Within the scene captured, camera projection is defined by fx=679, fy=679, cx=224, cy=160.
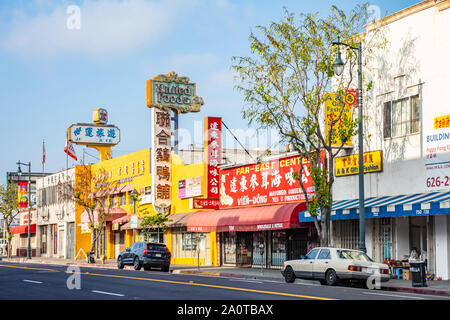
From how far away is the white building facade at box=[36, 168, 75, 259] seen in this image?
65.9 meters

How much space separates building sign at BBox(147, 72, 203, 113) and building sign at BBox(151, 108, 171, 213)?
3.66 ft

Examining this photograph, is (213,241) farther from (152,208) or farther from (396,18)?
(396,18)

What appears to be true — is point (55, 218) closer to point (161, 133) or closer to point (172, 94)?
point (172, 94)

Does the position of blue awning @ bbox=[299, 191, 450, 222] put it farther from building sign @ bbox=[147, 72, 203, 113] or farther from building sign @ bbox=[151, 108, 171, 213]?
building sign @ bbox=[147, 72, 203, 113]

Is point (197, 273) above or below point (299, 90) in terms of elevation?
below

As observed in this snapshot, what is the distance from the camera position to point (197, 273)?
34250 mm

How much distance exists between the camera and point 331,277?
2362 cm

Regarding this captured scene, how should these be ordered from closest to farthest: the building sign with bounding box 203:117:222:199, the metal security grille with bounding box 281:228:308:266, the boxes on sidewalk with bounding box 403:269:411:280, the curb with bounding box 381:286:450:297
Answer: the curb with bounding box 381:286:450:297 → the boxes on sidewalk with bounding box 403:269:411:280 → the metal security grille with bounding box 281:228:308:266 → the building sign with bounding box 203:117:222:199

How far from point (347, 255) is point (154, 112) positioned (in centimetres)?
2604

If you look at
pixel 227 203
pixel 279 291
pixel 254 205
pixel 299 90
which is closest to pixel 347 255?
pixel 279 291

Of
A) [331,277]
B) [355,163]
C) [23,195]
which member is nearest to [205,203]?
[355,163]

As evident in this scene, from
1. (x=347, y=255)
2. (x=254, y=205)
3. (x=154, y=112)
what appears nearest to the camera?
(x=347, y=255)

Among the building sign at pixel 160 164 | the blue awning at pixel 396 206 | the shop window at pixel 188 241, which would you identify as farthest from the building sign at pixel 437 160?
the building sign at pixel 160 164

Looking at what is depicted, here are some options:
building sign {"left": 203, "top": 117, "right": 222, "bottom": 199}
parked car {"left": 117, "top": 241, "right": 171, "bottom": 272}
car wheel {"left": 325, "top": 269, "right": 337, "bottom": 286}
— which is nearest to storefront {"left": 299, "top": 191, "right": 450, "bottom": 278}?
car wheel {"left": 325, "top": 269, "right": 337, "bottom": 286}
